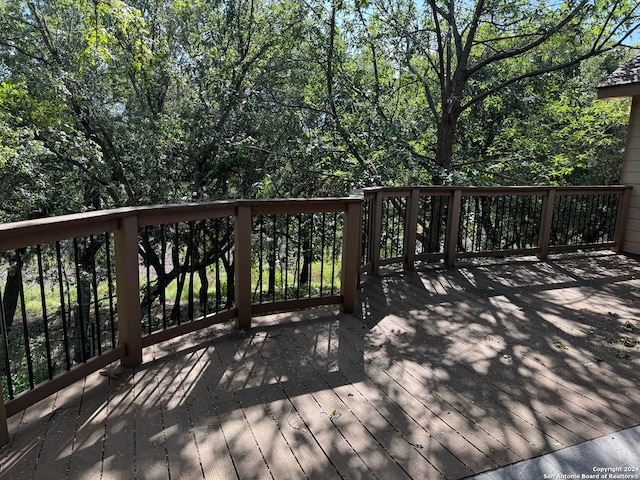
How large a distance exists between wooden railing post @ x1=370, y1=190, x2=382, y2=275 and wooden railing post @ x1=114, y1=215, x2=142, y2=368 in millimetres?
2751

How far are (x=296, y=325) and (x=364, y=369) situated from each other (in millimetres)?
894

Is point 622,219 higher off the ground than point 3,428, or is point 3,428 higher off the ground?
point 622,219

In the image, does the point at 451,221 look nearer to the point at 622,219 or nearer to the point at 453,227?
the point at 453,227

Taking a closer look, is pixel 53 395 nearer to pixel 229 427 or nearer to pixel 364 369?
pixel 229 427

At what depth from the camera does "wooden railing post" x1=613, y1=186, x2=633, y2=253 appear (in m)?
6.61

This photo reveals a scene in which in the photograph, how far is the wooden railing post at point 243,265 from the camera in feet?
11.0

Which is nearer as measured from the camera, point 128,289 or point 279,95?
point 128,289

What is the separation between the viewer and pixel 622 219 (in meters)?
6.68

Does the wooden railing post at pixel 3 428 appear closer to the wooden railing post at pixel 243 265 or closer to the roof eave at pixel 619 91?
the wooden railing post at pixel 243 265

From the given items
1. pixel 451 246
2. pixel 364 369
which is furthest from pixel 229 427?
pixel 451 246

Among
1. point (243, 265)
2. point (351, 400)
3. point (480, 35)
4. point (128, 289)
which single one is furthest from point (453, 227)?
point (480, 35)

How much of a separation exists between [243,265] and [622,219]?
20.1 feet

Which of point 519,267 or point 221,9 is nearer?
point 519,267

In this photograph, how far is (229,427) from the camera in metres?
2.22
